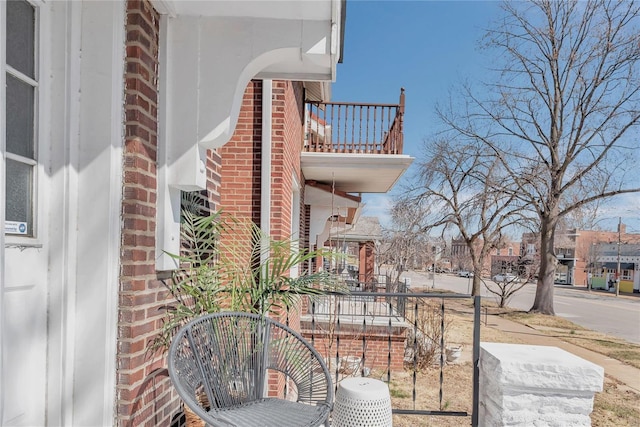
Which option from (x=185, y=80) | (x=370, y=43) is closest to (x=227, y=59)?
(x=185, y=80)

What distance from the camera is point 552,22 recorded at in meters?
14.1

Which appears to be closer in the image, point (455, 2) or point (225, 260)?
point (225, 260)

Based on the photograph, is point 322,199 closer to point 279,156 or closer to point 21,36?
point 279,156

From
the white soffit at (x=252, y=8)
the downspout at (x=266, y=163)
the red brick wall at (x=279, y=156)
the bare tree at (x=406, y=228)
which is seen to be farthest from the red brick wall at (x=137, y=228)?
the bare tree at (x=406, y=228)

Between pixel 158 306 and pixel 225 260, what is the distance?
531 mm

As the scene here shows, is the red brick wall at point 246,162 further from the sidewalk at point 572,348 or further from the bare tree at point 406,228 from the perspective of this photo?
the bare tree at point 406,228

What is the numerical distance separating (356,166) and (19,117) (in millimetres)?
5189

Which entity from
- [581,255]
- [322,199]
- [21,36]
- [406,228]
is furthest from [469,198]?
[581,255]

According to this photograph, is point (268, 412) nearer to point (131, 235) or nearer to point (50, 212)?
point (131, 235)

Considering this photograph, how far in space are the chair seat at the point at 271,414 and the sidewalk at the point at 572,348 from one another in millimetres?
7806

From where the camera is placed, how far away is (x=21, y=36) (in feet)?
4.50

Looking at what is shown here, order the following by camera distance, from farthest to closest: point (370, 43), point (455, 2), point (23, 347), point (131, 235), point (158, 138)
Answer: point (370, 43) < point (455, 2) < point (158, 138) < point (131, 235) < point (23, 347)

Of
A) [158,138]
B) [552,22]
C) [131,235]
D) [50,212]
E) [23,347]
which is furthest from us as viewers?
[552,22]

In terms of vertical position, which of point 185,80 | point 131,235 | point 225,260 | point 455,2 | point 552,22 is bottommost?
point 225,260
